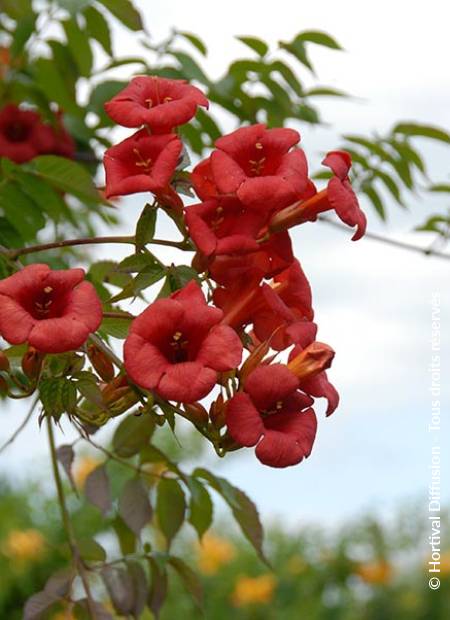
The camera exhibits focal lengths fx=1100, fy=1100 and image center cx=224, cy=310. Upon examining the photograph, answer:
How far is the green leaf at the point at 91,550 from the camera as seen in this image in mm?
1940

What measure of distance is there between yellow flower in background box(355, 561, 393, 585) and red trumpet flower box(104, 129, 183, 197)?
549cm

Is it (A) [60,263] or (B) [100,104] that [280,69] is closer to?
(B) [100,104]

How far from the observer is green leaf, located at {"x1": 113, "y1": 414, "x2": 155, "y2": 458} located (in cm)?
204

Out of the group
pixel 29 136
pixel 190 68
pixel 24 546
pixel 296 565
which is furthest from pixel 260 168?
pixel 296 565

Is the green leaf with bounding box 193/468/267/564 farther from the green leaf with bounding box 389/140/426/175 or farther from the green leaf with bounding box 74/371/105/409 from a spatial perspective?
the green leaf with bounding box 389/140/426/175

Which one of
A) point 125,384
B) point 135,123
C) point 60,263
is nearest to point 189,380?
point 125,384

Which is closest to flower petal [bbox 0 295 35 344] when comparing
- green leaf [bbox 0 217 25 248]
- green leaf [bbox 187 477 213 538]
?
green leaf [bbox 0 217 25 248]

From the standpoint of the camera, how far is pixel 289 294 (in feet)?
4.43

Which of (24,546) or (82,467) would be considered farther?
(82,467)

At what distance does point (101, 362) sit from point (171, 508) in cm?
77

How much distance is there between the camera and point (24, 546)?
621 cm

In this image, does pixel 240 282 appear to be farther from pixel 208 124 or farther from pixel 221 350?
pixel 208 124

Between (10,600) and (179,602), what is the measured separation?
1.01 m

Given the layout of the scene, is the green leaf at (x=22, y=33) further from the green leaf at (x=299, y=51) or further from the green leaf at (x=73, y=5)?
the green leaf at (x=299, y=51)
